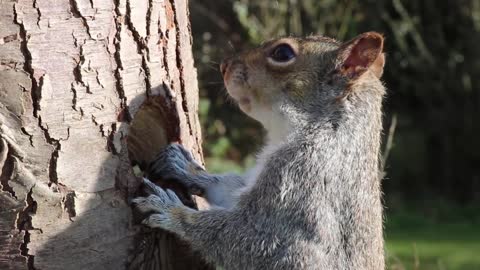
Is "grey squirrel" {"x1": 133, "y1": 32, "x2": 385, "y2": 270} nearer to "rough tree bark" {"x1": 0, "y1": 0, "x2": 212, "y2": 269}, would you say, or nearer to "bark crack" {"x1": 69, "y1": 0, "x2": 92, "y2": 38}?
"rough tree bark" {"x1": 0, "y1": 0, "x2": 212, "y2": 269}

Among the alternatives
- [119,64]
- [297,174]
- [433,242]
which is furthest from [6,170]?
[433,242]

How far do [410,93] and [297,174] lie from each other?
6.43 m

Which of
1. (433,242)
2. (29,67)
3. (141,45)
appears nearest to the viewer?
(29,67)

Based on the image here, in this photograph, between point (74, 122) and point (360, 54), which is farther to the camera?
point (360, 54)

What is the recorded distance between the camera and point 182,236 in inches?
118

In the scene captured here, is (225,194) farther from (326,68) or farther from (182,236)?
(326,68)

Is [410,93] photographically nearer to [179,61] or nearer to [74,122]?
[179,61]

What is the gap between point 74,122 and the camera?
2746 mm

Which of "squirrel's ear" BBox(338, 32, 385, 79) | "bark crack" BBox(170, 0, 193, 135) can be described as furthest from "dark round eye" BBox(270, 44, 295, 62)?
"bark crack" BBox(170, 0, 193, 135)

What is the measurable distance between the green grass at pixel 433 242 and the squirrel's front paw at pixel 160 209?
273cm

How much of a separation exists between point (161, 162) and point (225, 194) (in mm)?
277

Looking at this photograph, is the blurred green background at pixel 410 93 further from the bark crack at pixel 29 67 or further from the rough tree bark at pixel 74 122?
the bark crack at pixel 29 67

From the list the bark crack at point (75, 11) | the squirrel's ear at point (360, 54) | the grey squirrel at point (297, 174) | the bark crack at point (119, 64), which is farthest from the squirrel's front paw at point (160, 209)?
the squirrel's ear at point (360, 54)

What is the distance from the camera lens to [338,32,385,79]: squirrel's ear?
9.89ft
